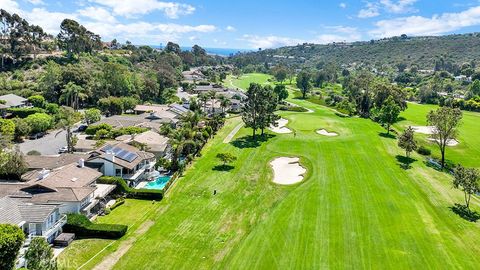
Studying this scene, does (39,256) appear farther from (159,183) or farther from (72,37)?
(72,37)

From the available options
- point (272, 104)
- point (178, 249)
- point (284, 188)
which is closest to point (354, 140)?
point (272, 104)

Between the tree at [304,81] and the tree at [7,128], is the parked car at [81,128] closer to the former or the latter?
the tree at [7,128]

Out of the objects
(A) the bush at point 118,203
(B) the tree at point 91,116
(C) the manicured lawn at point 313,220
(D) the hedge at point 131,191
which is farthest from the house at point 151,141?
(B) the tree at point 91,116

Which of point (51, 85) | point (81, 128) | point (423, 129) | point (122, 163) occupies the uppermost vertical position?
point (51, 85)

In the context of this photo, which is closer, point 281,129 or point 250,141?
point 250,141

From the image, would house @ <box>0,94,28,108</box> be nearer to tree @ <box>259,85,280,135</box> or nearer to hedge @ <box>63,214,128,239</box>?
tree @ <box>259,85,280,135</box>

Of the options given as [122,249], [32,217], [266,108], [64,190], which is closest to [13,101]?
[266,108]

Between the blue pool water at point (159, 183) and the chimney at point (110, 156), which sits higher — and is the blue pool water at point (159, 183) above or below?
below
